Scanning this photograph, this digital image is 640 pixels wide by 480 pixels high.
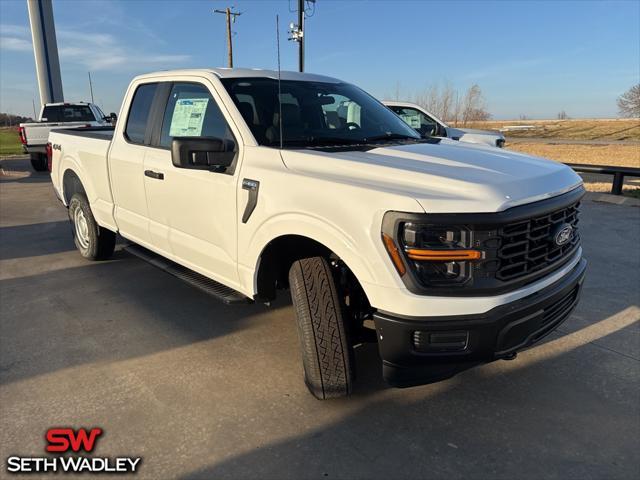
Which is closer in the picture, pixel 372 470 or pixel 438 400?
pixel 372 470

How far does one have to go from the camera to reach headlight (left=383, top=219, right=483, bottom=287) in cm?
230

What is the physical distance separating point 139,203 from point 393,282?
2.79m

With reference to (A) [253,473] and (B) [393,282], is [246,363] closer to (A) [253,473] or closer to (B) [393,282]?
(A) [253,473]

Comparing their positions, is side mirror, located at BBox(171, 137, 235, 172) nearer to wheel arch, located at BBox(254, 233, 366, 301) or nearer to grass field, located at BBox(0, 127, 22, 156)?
wheel arch, located at BBox(254, 233, 366, 301)

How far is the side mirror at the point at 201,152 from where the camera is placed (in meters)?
2.94

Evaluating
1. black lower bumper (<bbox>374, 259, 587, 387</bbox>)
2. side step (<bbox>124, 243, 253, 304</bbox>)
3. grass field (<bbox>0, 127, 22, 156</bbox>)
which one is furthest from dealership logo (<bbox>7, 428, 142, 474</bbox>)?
grass field (<bbox>0, 127, 22, 156</bbox>)

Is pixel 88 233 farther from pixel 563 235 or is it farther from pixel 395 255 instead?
pixel 563 235

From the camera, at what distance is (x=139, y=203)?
4316mm

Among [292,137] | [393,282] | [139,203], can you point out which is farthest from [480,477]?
[139,203]

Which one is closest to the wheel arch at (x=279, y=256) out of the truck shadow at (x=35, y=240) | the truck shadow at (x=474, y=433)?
the truck shadow at (x=474, y=433)

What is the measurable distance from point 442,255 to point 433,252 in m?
0.04

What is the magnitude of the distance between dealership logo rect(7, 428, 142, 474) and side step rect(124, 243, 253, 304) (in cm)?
117

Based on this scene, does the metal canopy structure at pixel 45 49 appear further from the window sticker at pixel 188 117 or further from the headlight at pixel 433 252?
the headlight at pixel 433 252

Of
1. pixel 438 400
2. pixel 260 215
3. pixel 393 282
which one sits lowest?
pixel 438 400
